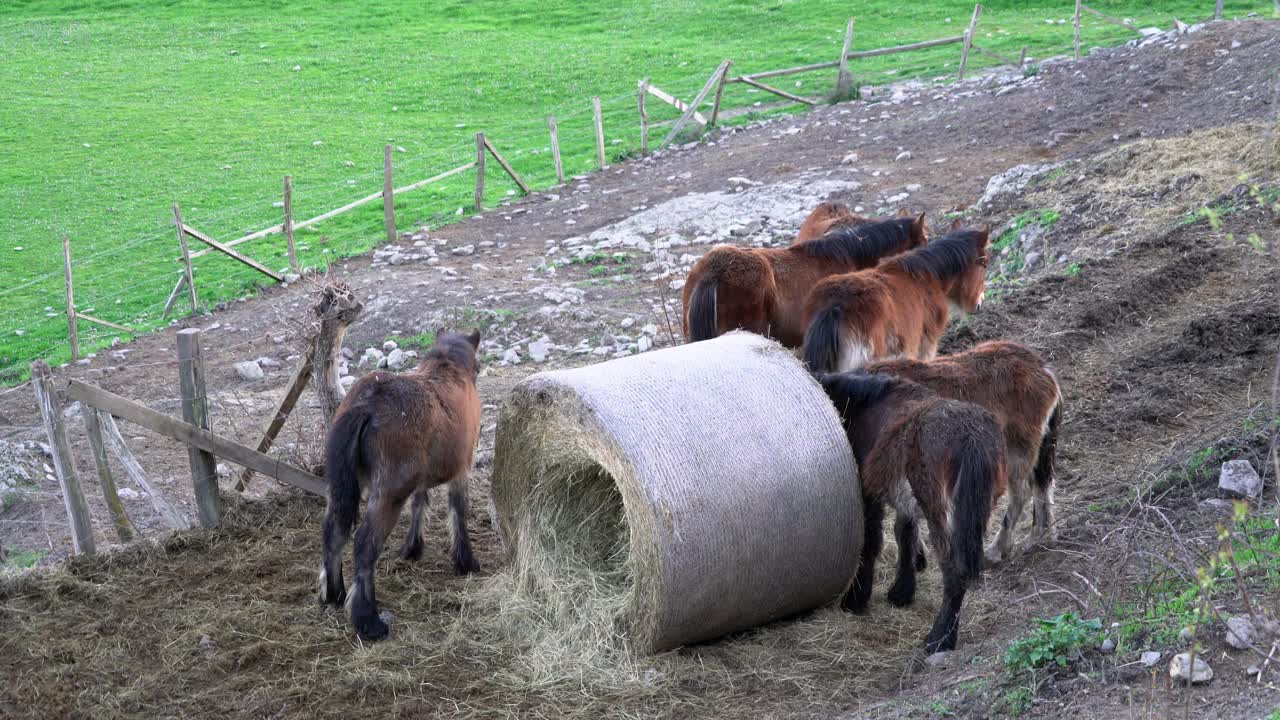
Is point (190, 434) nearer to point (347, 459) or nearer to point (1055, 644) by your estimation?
point (347, 459)

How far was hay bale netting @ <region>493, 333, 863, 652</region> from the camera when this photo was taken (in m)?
5.41

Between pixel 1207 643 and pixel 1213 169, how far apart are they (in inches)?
336

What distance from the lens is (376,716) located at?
17.6ft

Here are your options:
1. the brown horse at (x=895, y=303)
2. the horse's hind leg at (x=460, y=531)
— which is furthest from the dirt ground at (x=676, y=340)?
the brown horse at (x=895, y=303)

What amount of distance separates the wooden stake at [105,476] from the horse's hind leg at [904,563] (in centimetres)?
505

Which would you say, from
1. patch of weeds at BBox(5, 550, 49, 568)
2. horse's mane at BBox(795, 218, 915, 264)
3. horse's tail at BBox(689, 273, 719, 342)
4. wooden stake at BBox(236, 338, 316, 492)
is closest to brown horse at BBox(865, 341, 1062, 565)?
horse's tail at BBox(689, 273, 719, 342)

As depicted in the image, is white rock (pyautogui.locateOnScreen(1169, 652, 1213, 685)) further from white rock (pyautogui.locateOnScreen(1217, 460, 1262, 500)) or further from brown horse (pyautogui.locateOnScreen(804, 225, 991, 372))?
brown horse (pyautogui.locateOnScreen(804, 225, 991, 372))

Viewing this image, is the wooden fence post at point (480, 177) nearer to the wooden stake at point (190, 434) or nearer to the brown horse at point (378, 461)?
the wooden stake at point (190, 434)

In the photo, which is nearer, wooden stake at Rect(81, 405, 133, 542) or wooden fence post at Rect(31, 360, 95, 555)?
wooden fence post at Rect(31, 360, 95, 555)

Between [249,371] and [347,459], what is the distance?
22.2 feet

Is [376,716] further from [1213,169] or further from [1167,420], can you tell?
[1213,169]

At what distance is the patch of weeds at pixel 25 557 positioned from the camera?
7.35 metres

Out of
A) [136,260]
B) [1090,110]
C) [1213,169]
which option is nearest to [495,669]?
[1213,169]

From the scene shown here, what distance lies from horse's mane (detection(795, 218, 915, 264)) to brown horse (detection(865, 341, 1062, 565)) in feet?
8.06
